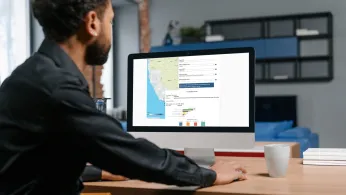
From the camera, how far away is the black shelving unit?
23.5 feet

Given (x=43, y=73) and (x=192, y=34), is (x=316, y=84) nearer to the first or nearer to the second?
(x=192, y=34)

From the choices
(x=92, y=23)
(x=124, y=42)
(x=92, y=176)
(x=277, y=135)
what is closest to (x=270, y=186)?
(x=92, y=176)

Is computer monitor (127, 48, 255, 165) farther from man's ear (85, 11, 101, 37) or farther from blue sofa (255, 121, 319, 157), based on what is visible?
blue sofa (255, 121, 319, 157)

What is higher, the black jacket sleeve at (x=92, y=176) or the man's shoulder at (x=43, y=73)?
the man's shoulder at (x=43, y=73)

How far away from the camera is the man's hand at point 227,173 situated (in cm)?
131

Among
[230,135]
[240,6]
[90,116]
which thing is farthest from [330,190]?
[240,6]

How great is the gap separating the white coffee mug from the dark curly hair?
714 millimetres

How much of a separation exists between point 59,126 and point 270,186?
2.04 feet

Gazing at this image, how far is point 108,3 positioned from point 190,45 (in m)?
6.66

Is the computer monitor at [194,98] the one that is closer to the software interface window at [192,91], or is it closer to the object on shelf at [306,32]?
the software interface window at [192,91]

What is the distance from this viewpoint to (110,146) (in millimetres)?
996

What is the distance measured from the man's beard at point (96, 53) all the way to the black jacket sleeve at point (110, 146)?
162 millimetres

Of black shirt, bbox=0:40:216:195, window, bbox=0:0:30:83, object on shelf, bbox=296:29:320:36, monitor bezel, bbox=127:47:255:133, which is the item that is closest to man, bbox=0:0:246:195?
black shirt, bbox=0:40:216:195

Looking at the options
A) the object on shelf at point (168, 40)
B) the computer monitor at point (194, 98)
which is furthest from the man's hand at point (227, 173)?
the object on shelf at point (168, 40)
